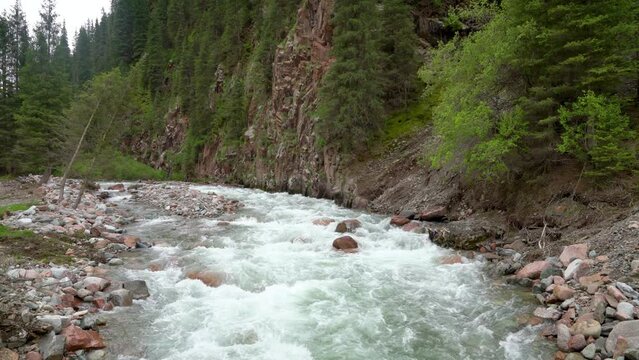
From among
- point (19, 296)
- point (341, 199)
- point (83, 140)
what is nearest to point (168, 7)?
point (83, 140)

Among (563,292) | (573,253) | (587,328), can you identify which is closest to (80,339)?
(587,328)

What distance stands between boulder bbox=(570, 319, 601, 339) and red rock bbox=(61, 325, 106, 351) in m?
9.59

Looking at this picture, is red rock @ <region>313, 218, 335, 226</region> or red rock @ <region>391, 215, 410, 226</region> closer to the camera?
red rock @ <region>391, 215, 410, 226</region>

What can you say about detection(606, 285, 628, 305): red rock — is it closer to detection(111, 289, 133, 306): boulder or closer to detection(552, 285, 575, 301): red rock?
detection(552, 285, 575, 301): red rock

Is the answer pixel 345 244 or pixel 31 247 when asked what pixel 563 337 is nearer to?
pixel 345 244

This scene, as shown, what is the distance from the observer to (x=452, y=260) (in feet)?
43.6

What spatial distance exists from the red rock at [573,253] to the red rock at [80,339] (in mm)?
11559

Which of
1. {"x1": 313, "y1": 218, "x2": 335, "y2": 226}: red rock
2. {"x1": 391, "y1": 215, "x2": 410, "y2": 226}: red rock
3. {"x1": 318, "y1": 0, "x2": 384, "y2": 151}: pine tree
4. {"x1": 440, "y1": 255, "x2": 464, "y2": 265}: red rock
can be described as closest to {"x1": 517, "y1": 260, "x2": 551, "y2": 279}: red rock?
{"x1": 440, "y1": 255, "x2": 464, "y2": 265}: red rock

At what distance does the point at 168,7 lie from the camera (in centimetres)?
7462

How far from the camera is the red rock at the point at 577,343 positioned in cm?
740

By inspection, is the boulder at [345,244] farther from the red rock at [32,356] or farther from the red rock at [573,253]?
the red rock at [32,356]

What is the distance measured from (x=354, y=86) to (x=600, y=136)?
16851 mm

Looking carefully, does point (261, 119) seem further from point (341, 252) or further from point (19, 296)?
point (19, 296)

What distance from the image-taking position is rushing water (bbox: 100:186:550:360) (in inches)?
324
